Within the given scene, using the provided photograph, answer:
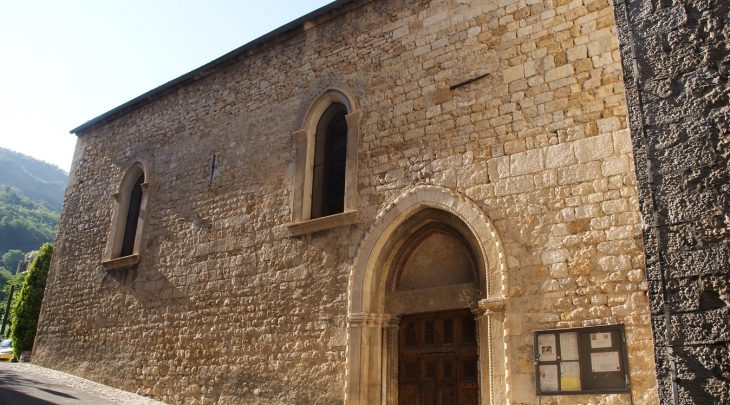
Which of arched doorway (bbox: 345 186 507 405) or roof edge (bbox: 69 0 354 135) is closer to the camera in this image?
arched doorway (bbox: 345 186 507 405)

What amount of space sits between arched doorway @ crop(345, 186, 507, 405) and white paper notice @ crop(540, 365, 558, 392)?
58cm

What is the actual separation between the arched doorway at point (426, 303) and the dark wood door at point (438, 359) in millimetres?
12

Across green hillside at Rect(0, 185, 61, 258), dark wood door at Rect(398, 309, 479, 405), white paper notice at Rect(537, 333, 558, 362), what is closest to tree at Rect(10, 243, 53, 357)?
dark wood door at Rect(398, 309, 479, 405)

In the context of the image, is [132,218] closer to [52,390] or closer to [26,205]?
[52,390]

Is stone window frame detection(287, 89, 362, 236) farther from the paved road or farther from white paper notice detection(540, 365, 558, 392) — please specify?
the paved road

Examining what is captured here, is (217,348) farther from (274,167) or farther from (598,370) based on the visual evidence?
(598,370)

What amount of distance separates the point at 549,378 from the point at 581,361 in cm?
38

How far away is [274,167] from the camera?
386 inches

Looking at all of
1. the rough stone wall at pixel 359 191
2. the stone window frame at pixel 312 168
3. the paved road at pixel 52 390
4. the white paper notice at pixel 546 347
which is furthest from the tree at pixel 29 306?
the white paper notice at pixel 546 347

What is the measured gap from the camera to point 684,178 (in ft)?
9.91

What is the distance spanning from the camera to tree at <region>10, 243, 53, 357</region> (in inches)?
571

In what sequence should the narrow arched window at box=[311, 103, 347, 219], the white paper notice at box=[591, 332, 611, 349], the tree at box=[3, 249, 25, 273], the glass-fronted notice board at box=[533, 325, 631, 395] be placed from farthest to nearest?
the tree at box=[3, 249, 25, 273], the narrow arched window at box=[311, 103, 347, 219], the white paper notice at box=[591, 332, 611, 349], the glass-fronted notice board at box=[533, 325, 631, 395]

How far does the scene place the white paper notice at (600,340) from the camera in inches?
237

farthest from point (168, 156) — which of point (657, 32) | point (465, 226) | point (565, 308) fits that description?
point (657, 32)
